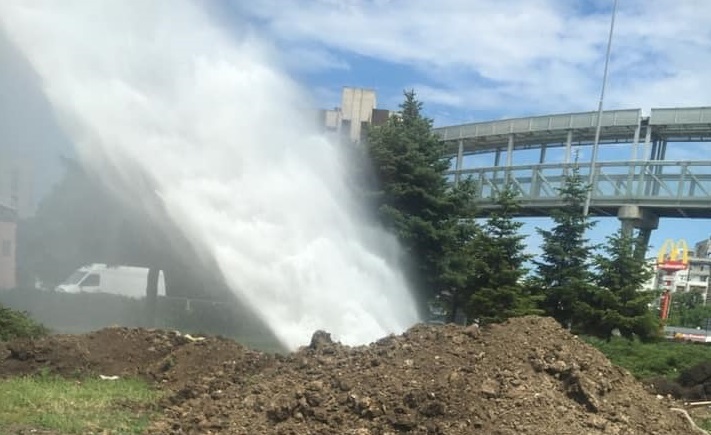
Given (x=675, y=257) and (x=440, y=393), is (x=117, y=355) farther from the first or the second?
(x=675, y=257)

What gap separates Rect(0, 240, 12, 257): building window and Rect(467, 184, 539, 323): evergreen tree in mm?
13902

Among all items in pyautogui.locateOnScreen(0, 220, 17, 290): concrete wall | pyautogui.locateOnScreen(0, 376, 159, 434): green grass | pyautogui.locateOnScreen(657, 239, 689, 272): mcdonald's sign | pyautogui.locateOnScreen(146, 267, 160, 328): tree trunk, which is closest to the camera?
pyautogui.locateOnScreen(0, 376, 159, 434): green grass

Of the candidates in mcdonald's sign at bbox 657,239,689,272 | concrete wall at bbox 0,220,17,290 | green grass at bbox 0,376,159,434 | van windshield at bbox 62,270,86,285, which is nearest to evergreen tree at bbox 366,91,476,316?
van windshield at bbox 62,270,86,285

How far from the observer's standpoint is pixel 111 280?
2716 cm

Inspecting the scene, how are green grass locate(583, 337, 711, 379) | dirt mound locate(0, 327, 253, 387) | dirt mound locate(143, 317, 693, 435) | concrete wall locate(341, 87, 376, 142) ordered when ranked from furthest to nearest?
concrete wall locate(341, 87, 376, 142) < green grass locate(583, 337, 711, 379) < dirt mound locate(0, 327, 253, 387) < dirt mound locate(143, 317, 693, 435)

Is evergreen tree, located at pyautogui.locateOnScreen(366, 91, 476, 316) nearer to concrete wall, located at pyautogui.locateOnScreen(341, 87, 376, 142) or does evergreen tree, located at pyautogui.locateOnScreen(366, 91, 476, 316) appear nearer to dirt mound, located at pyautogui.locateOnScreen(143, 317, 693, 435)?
dirt mound, located at pyautogui.locateOnScreen(143, 317, 693, 435)

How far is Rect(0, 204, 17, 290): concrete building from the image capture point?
22.4 metres

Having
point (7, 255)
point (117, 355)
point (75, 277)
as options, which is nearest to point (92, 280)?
point (75, 277)

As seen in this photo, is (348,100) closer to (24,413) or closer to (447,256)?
(447,256)

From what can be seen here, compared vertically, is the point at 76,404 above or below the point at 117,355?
above

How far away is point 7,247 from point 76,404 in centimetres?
1537

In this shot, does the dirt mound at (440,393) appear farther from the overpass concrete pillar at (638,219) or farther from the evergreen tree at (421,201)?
the overpass concrete pillar at (638,219)

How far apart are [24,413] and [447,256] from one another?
1697 centimetres

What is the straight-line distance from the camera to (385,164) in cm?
2388
